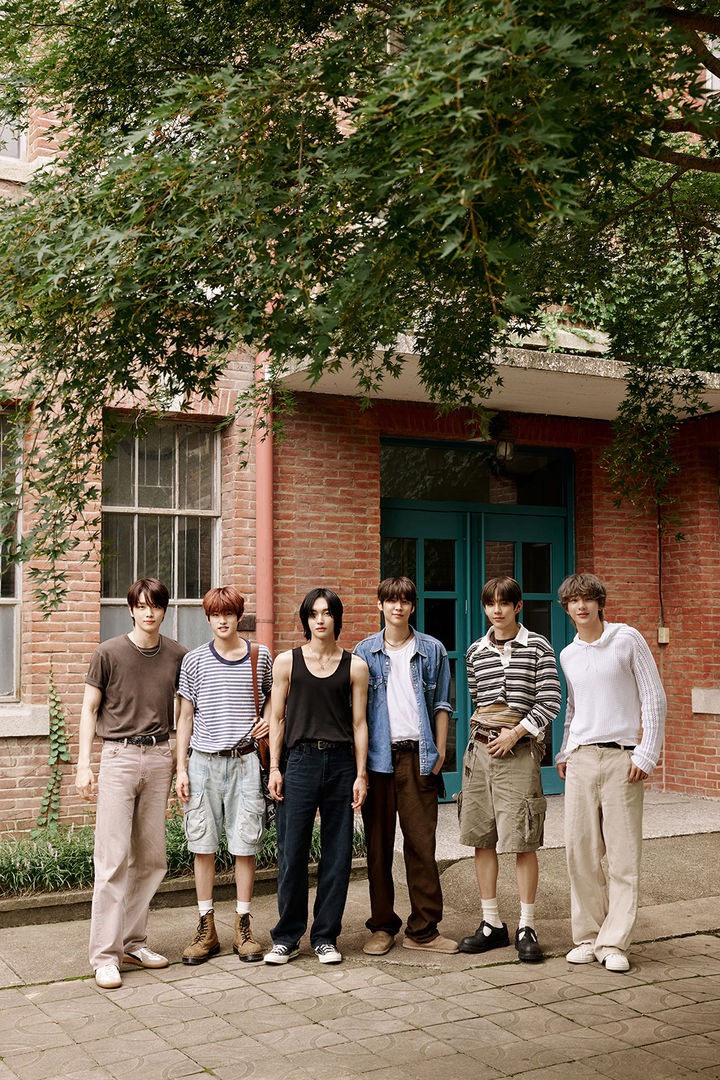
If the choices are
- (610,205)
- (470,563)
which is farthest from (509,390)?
(610,205)

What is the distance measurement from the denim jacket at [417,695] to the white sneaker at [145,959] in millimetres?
1464

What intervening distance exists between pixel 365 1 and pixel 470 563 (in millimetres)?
5925

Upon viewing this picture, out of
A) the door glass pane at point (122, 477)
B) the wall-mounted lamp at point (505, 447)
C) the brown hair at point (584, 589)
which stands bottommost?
the brown hair at point (584, 589)

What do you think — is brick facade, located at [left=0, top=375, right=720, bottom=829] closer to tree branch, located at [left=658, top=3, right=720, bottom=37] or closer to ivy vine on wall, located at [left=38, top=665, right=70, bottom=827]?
ivy vine on wall, located at [left=38, top=665, right=70, bottom=827]

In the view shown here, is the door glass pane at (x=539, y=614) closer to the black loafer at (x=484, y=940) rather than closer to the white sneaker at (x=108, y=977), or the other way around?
the black loafer at (x=484, y=940)

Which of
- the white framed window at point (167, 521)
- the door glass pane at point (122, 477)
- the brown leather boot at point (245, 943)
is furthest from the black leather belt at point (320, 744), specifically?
the door glass pane at point (122, 477)

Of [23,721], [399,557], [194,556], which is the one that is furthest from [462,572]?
[23,721]

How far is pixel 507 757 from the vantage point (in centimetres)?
586

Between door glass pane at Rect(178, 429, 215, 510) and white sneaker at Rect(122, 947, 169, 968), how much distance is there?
13.1 ft

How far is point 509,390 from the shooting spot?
9.45m

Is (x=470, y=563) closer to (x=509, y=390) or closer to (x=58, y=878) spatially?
(x=509, y=390)

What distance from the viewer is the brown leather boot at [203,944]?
573 centimetres

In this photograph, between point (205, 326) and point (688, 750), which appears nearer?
point (205, 326)

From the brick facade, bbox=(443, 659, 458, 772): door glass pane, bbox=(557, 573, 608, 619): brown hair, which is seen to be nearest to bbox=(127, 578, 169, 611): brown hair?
the brick facade
